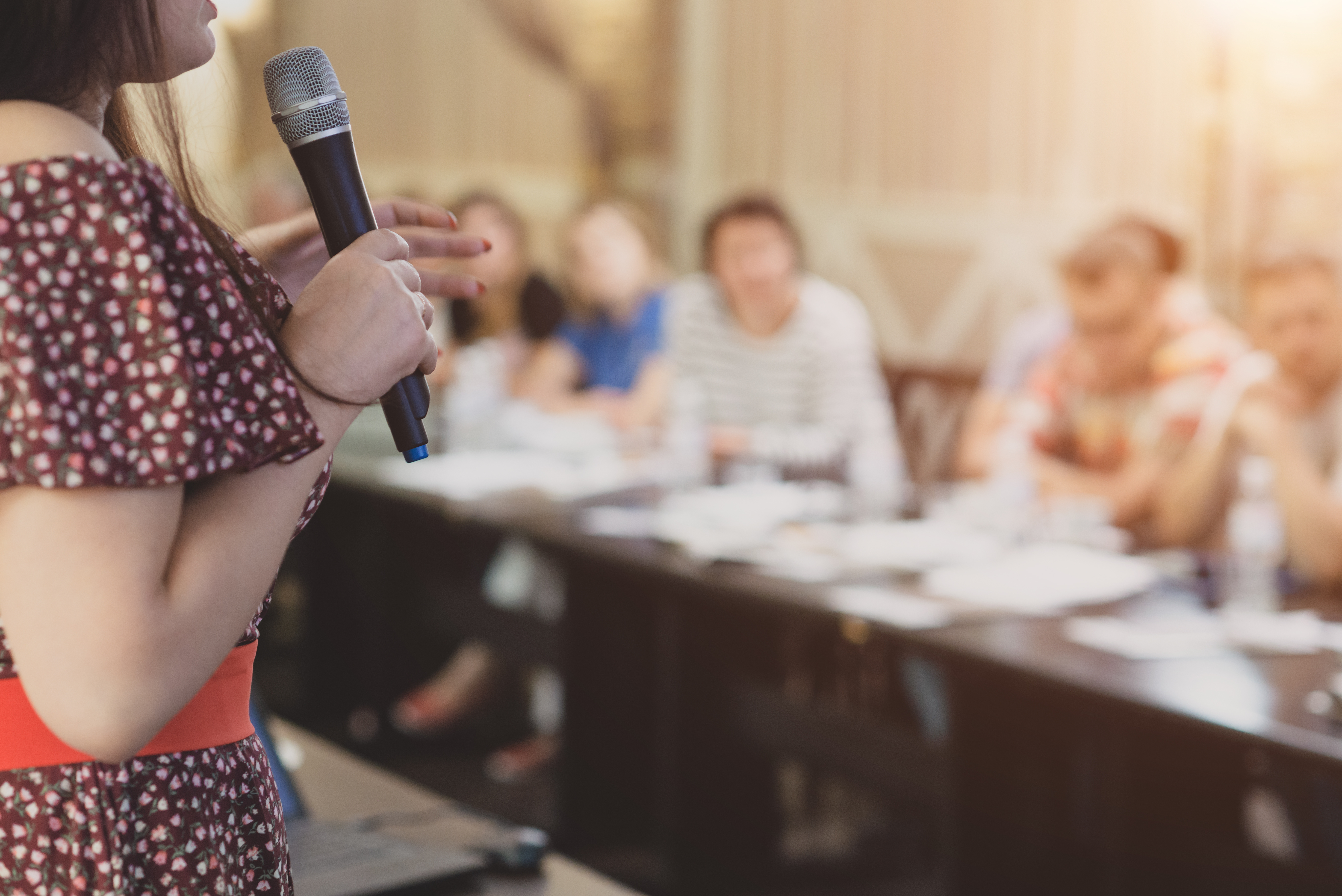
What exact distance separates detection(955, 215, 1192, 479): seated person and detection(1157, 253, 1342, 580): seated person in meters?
0.63

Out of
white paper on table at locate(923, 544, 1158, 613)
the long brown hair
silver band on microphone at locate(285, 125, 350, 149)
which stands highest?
the long brown hair

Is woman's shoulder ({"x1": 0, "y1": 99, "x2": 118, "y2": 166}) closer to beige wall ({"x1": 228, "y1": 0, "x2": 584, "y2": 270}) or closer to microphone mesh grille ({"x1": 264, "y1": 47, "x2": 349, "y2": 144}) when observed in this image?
microphone mesh grille ({"x1": 264, "y1": 47, "x2": 349, "y2": 144})

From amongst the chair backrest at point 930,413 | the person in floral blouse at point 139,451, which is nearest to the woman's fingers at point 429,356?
the person in floral blouse at point 139,451

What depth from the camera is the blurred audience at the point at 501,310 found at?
5.08 meters

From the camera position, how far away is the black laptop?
3.53ft

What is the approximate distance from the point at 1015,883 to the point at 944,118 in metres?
3.36

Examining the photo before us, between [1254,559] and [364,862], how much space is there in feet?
5.69

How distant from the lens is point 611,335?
15.6ft

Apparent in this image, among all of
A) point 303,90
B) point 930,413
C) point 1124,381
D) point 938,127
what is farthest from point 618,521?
point 938,127

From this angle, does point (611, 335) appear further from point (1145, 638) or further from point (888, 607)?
point (1145, 638)

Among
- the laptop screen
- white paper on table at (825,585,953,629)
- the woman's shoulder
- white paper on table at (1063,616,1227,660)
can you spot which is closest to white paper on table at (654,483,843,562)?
white paper on table at (825,585,953,629)

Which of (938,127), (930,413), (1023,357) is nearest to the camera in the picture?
(1023,357)

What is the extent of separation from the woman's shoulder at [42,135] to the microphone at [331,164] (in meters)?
0.15

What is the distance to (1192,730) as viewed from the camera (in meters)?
1.75
